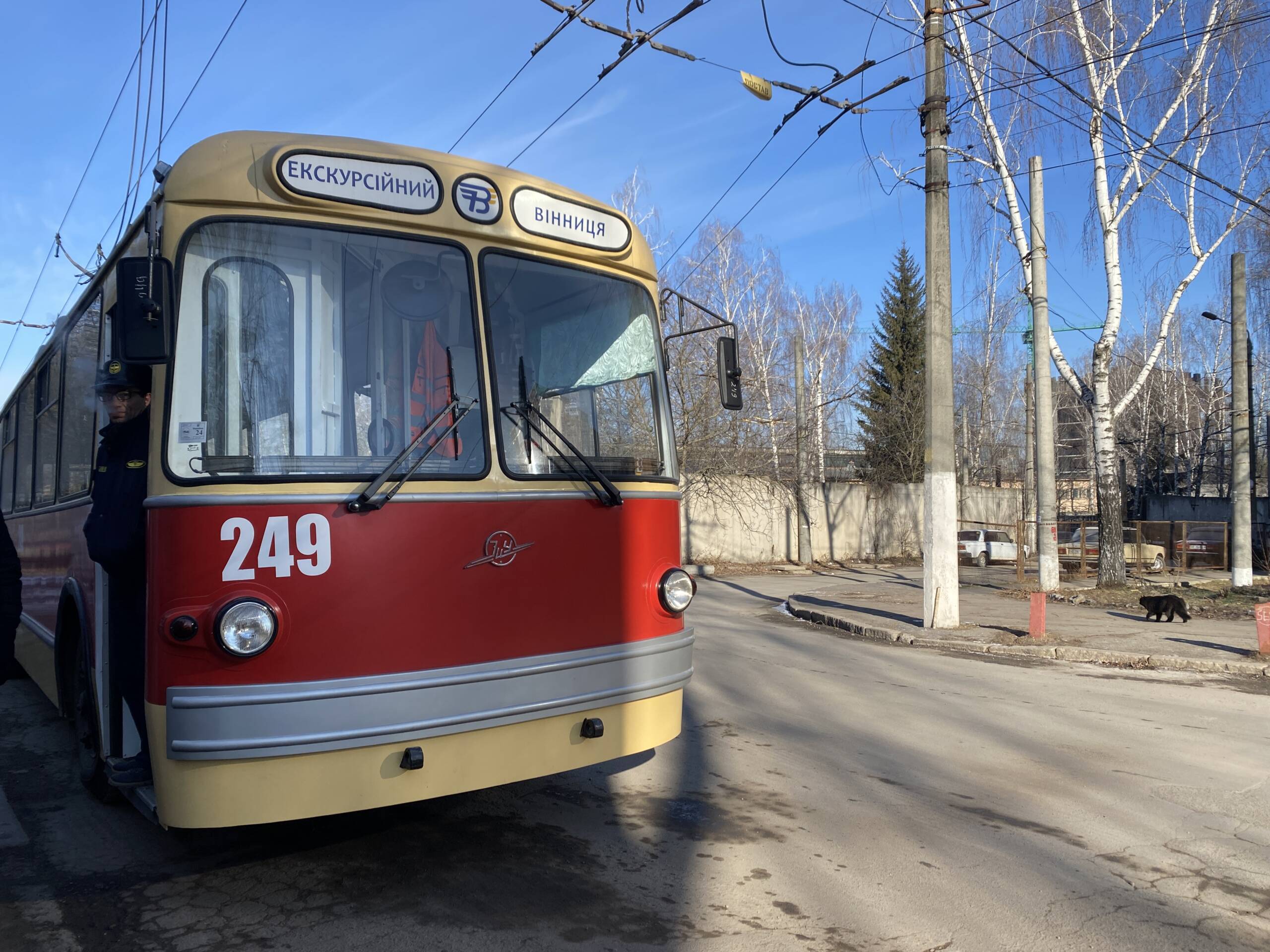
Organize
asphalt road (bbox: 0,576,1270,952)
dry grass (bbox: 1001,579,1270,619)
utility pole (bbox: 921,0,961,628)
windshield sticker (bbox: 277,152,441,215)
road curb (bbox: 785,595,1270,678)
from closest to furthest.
Result: asphalt road (bbox: 0,576,1270,952) → windshield sticker (bbox: 277,152,441,215) → road curb (bbox: 785,595,1270,678) → utility pole (bbox: 921,0,961,628) → dry grass (bbox: 1001,579,1270,619)

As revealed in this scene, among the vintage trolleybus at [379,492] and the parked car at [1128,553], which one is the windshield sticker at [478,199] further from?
the parked car at [1128,553]

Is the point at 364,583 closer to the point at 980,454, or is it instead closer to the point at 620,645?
the point at 620,645

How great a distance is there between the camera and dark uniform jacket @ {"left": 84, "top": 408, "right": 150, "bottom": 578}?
13.5 feet

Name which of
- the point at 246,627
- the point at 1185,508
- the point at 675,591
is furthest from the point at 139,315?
the point at 1185,508

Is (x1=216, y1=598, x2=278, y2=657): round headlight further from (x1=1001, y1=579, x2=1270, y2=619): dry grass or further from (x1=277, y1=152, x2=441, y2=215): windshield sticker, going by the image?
(x1=1001, y1=579, x2=1270, y2=619): dry grass

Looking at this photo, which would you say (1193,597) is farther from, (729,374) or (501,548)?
(501,548)

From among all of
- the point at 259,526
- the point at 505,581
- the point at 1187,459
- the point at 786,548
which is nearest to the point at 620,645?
the point at 505,581

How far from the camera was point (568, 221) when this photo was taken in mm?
4836

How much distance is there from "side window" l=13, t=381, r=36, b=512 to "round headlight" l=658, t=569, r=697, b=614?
527 cm

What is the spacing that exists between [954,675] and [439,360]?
312 inches

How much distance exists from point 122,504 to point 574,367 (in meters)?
2.12

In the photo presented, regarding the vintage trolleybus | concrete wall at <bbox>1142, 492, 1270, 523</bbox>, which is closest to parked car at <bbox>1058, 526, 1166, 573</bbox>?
concrete wall at <bbox>1142, 492, 1270, 523</bbox>

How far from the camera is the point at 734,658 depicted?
1141 centimetres

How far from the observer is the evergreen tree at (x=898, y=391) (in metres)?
40.8
